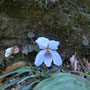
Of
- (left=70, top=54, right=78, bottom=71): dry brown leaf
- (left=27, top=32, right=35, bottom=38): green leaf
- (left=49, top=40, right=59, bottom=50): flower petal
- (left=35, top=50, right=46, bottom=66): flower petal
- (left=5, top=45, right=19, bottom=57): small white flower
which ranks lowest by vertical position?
(left=70, top=54, right=78, bottom=71): dry brown leaf

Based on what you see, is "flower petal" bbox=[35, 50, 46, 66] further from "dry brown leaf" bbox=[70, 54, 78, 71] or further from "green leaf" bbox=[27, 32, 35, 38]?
"dry brown leaf" bbox=[70, 54, 78, 71]

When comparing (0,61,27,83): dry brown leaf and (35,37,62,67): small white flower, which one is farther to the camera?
(0,61,27,83): dry brown leaf

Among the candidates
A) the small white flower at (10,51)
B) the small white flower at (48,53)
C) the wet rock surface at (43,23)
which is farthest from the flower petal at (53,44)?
the small white flower at (10,51)

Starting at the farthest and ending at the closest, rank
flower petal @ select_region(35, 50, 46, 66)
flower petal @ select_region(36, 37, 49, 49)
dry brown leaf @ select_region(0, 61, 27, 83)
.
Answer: dry brown leaf @ select_region(0, 61, 27, 83), flower petal @ select_region(35, 50, 46, 66), flower petal @ select_region(36, 37, 49, 49)

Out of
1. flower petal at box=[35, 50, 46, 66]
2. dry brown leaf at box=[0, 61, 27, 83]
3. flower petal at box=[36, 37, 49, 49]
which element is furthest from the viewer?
dry brown leaf at box=[0, 61, 27, 83]

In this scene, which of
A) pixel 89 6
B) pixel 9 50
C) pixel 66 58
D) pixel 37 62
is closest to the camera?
pixel 37 62

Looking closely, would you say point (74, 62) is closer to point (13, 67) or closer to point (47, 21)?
point (47, 21)

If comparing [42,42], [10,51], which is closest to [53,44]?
[42,42]

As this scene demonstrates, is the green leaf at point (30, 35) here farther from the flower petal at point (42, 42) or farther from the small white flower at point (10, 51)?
the flower petal at point (42, 42)

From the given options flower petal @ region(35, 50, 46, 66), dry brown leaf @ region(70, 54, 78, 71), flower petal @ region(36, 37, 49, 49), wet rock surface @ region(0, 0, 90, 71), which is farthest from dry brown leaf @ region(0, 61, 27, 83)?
dry brown leaf @ region(70, 54, 78, 71)

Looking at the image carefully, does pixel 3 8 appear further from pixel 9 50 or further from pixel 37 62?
pixel 37 62

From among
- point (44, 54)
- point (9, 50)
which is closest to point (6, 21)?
point (9, 50)
